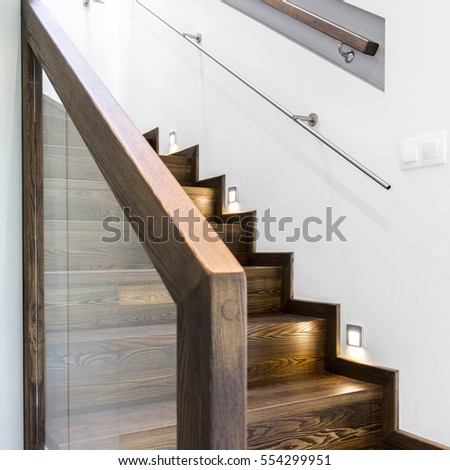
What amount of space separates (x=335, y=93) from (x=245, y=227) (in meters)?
0.83

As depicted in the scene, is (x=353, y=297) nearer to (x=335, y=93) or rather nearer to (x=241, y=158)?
(x=335, y=93)

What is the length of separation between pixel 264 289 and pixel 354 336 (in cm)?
48

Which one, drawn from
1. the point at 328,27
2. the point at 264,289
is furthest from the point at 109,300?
the point at 328,27

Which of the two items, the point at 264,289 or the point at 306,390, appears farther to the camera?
the point at 264,289

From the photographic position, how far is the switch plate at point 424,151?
1.52 meters

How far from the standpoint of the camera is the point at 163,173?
0.70m

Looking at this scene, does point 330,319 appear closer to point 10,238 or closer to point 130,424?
point 10,238

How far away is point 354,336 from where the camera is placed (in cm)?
184

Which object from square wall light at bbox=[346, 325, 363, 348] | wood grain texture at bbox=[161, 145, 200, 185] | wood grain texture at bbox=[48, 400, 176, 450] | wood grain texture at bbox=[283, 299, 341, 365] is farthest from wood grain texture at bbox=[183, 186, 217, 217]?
wood grain texture at bbox=[48, 400, 176, 450]

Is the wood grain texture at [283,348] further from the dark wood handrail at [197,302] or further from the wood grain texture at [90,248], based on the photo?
the dark wood handrail at [197,302]

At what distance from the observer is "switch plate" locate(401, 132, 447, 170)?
1.52 m

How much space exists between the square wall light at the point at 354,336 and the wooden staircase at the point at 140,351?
0.06 metres

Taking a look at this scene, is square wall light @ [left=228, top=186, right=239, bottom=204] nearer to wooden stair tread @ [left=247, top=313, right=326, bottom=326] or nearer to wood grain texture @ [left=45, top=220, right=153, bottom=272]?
wooden stair tread @ [left=247, top=313, right=326, bottom=326]
